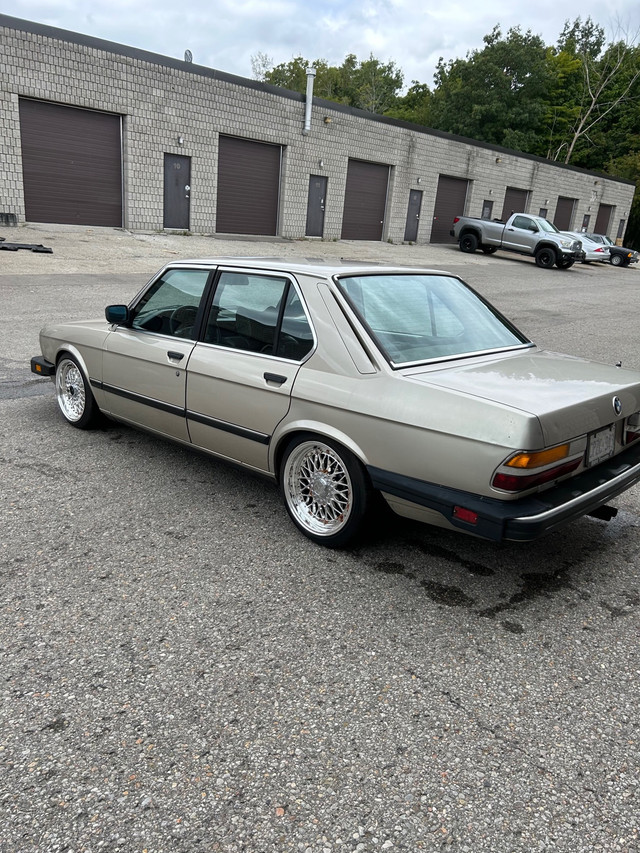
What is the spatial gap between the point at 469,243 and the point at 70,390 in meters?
26.4

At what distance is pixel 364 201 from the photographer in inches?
1148

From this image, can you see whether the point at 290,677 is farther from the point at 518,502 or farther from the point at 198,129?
the point at 198,129

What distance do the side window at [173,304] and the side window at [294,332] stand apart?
0.76 meters

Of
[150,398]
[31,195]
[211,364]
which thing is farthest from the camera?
[31,195]

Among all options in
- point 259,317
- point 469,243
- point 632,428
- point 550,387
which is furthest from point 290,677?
point 469,243

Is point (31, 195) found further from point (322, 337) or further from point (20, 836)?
point (20, 836)

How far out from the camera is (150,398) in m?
4.48

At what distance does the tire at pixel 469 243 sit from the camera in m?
28.9

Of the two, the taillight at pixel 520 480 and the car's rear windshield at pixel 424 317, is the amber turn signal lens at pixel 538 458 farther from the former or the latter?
the car's rear windshield at pixel 424 317

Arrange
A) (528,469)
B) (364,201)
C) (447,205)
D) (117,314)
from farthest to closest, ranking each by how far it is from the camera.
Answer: (447,205), (364,201), (117,314), (528,469)

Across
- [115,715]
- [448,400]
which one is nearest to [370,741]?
[115,715]

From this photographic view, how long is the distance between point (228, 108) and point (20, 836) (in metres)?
24.5

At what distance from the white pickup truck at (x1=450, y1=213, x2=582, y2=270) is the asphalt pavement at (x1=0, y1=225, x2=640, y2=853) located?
24.1 metres

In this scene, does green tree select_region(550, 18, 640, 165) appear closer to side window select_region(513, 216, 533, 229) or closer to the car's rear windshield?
side window select_region(513, 216, 533, 229)
